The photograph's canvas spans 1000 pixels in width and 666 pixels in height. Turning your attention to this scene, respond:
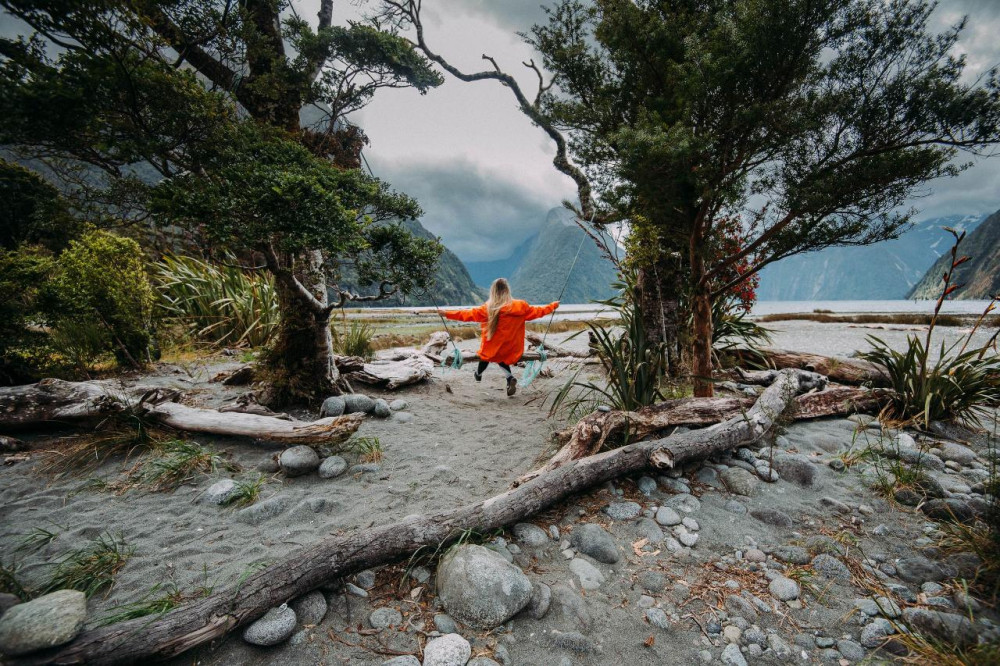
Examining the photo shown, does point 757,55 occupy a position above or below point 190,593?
above

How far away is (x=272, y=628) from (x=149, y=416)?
3.17 metres

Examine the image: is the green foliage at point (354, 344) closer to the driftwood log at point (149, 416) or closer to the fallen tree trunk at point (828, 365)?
the driftwood log at point (149, 416)

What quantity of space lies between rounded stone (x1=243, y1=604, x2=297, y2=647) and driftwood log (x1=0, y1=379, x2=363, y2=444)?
1.82m

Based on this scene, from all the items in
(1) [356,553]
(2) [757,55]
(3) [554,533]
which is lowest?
(3) [554,533]

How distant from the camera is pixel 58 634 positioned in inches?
56.2

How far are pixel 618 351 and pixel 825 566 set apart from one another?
2.56 m

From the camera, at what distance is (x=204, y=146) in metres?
3.22

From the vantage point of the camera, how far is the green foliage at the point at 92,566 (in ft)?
6.36

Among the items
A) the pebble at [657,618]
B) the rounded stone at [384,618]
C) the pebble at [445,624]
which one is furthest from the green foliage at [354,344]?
the pebble at [657,618]

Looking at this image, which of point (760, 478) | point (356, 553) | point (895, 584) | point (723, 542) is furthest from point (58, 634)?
point (760, 478)

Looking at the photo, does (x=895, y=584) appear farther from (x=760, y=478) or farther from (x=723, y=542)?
(x=760, y=478)

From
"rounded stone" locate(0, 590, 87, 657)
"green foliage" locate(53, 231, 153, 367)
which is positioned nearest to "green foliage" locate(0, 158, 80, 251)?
"green foliage" locate(53, 231, 153, 367)

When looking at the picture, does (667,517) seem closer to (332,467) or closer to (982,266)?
(332,467)

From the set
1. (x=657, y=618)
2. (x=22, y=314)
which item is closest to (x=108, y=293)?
(x=22, y=314)
